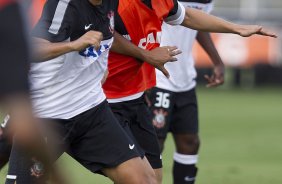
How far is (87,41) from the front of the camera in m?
6.39

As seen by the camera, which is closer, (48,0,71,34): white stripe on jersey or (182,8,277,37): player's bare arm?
(48,0,71,34): white stripe on jersey

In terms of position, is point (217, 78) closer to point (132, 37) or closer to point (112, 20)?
point (132, 37)

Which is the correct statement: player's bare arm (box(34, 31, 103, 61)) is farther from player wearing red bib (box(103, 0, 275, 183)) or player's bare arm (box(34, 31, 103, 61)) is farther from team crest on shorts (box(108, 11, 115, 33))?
player wearing red bib (box(103, 0, 275, 183))

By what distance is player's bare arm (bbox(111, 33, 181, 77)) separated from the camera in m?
7.55

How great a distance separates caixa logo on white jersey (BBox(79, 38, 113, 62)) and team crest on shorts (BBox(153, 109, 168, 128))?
2328 millimetres

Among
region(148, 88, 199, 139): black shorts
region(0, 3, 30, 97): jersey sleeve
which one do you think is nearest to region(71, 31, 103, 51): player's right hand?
region(0, 3, 30, 97): jersey sleeve

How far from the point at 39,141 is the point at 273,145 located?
33.3ft

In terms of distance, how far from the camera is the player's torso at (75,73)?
6770 mm

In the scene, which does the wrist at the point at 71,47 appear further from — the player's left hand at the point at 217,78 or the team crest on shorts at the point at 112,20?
the player's left hand at the point at 217,78

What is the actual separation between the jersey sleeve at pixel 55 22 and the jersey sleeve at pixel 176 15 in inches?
54.0

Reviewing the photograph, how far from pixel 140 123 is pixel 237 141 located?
740cm

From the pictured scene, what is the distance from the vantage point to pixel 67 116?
22.9 ft

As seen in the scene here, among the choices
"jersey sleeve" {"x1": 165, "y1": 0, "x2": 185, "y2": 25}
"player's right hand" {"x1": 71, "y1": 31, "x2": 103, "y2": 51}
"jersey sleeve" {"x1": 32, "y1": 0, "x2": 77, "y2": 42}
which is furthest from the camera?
"jersey sleeve" {"x1": 165, "y1": 0, "x2": 185, "y2": 25}

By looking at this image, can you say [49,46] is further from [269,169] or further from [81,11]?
[269,169]
